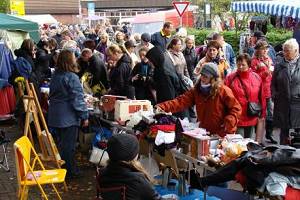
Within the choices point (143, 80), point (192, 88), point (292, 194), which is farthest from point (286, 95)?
point (292, 194)

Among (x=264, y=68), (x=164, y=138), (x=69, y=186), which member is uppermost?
(x=264, y=68)

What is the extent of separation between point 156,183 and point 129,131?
1181 millimetres

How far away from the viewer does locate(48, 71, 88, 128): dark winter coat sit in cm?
637

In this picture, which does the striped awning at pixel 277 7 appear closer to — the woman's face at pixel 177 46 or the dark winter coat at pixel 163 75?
the woman's face at pixel 177 46

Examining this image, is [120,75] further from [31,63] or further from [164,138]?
[164,138]

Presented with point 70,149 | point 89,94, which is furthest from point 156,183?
point 89,94

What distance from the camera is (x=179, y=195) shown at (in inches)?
187

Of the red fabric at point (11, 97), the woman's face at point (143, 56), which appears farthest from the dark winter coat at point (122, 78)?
the red fabric at point (11, 97)

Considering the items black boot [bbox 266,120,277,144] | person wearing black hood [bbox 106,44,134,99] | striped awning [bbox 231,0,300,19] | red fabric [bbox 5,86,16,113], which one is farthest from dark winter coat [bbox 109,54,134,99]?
striped awning [bbox 231,0,300,19]

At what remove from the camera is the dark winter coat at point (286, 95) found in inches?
276

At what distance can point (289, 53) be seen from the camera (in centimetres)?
690

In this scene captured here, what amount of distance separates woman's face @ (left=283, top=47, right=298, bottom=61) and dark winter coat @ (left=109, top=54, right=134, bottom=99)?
239cm

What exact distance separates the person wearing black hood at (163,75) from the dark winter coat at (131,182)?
413 centimetres

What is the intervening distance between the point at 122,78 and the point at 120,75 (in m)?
0.06
